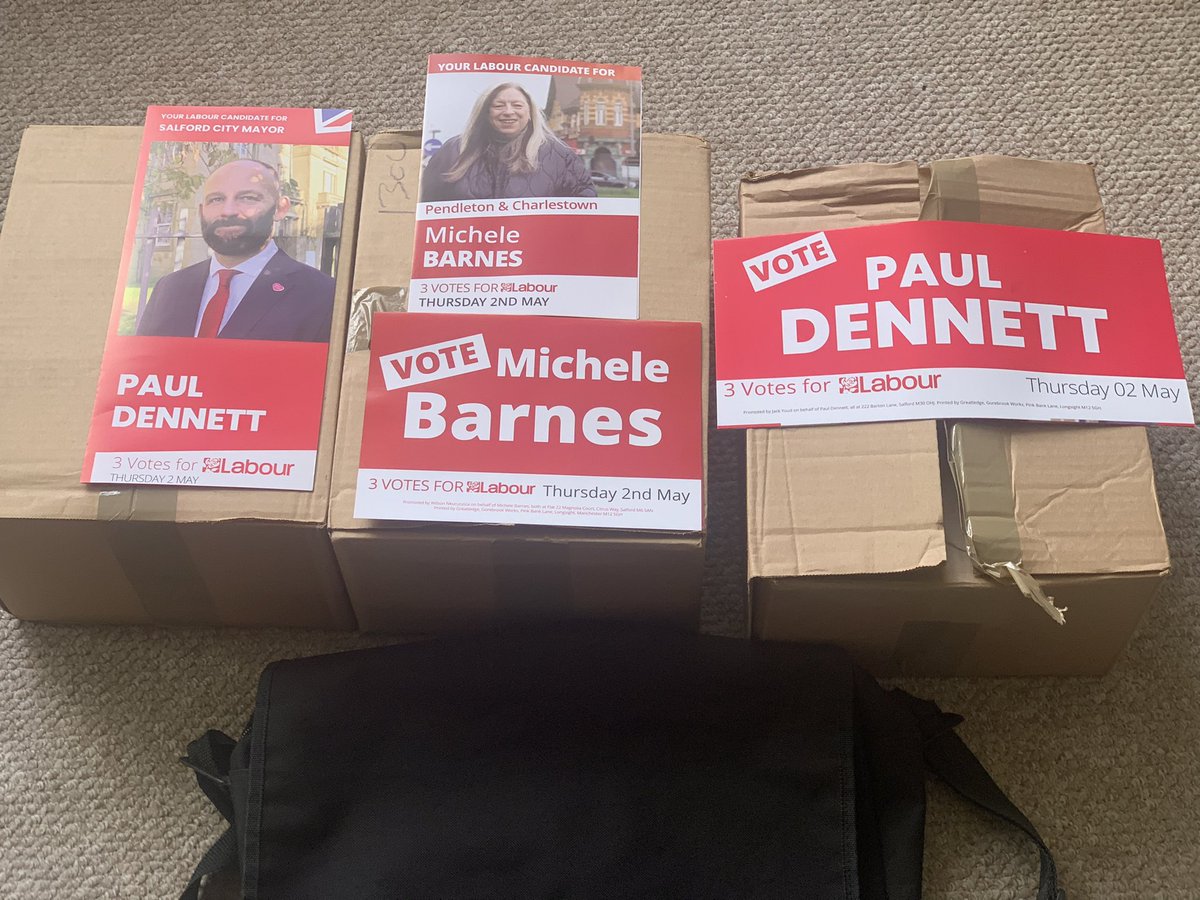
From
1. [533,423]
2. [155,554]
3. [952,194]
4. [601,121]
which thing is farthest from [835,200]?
[155,554]

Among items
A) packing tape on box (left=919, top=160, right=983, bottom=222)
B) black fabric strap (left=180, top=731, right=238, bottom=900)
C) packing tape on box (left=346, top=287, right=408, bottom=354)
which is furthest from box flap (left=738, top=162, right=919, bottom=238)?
black fabric strap (left=180, top=731, right=238, bottom=900)

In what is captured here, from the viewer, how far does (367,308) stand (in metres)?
0.76

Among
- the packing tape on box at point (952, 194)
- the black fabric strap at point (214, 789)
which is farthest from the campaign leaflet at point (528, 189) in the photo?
the black fabric strap at point (214, 789)

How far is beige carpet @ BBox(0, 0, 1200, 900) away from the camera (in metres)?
0.88

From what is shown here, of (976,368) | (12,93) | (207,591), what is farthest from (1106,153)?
(12,93)

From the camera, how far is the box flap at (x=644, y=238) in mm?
742

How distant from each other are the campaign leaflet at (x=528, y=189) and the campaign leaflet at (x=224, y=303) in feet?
0.25

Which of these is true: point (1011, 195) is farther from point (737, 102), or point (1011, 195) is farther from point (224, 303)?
point (224, 303)

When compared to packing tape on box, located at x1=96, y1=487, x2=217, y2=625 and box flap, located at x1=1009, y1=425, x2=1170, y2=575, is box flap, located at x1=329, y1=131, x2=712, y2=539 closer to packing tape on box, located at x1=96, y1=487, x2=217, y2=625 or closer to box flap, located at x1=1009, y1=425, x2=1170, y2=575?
packing tape on box, located at x1=96, y1=487, x2=217, y2=625

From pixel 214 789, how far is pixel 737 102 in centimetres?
81

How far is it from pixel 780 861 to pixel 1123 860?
29cm

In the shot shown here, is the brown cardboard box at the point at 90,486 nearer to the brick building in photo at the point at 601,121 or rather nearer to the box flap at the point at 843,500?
the brick building in photo at the point at 601,121

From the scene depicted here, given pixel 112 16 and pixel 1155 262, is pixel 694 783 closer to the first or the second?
pixel 1155 262

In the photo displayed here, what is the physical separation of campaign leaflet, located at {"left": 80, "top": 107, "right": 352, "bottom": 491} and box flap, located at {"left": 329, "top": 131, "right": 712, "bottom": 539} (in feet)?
0.08
